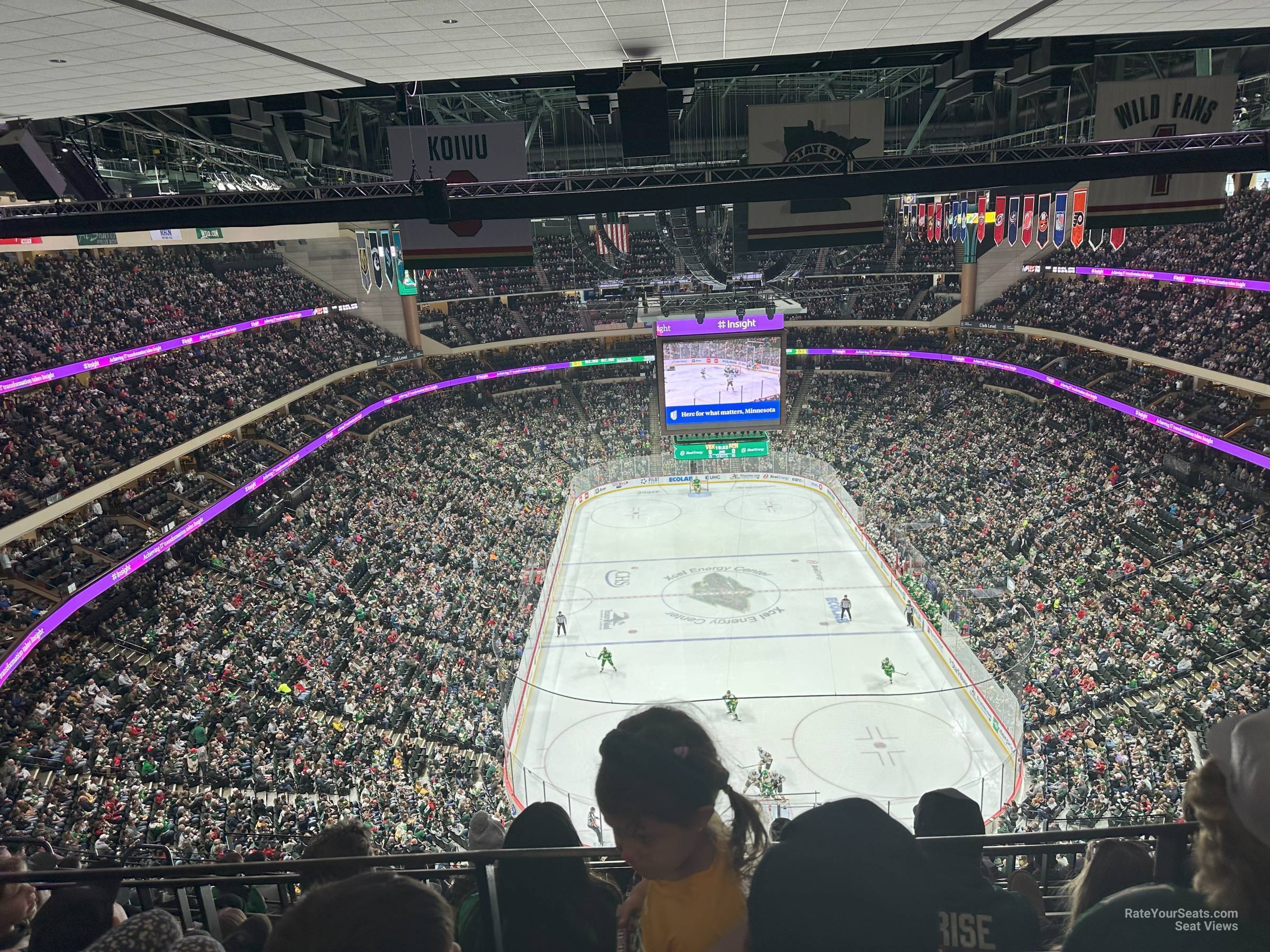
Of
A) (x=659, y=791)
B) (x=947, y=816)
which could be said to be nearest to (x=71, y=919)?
(x=659, y=791)

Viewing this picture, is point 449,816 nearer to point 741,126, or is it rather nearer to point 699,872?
point 699,872

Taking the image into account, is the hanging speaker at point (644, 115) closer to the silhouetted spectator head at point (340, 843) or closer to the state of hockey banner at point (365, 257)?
the silhouetted spectator head at point (340, 843)

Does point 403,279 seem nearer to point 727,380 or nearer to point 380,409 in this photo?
point 380,409

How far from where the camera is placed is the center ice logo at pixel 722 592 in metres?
22.2

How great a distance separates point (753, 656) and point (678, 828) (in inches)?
710

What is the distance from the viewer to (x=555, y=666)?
63.1 ft

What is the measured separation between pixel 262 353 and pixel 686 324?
48.7 ft

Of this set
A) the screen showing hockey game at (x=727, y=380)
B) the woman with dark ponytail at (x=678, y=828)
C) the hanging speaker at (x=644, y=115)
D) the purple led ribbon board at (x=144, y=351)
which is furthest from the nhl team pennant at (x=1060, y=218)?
the purple led ribbon board at (x=144, y=351)

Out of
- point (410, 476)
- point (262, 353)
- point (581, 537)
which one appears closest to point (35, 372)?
point (262, 353)

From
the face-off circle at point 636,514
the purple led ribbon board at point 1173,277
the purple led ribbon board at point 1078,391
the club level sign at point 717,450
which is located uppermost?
the purple led ribbon board at point 1173,277

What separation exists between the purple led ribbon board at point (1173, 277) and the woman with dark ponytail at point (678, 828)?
2586 centimetres

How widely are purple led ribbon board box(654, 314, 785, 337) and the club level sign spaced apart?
13.1 ft

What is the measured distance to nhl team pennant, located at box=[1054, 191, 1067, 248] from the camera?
13922 mm

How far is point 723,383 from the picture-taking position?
1018 inches
